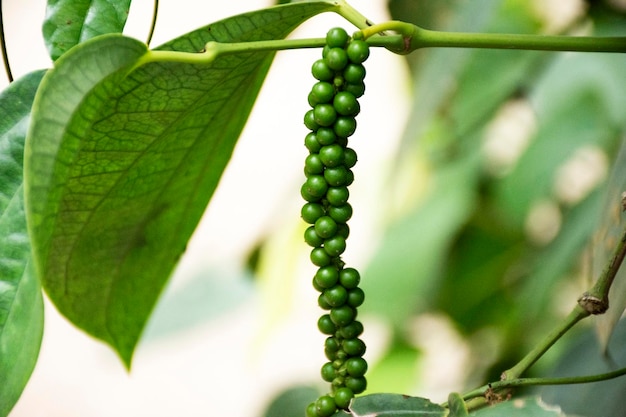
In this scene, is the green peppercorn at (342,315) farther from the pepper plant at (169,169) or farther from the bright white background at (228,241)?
the bright white background at (228,241)

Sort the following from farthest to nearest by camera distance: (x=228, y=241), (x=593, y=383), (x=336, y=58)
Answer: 1. (x=228, y=241)
2. (x=593, y=383)
3. (x=336, y=58)

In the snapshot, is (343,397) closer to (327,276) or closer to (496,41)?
(327,276)

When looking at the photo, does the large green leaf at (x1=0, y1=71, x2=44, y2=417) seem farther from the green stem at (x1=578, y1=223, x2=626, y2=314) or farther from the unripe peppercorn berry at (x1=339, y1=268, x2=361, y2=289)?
the green stem at (x1=578, y1=223, x2=626, y2=314)

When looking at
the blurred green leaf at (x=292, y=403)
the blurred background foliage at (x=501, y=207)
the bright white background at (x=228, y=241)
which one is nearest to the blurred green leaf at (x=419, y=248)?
the blurred background foliage at (x=501, y=207)

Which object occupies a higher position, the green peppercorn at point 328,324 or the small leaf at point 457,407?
the green peppercorn at point 328,324

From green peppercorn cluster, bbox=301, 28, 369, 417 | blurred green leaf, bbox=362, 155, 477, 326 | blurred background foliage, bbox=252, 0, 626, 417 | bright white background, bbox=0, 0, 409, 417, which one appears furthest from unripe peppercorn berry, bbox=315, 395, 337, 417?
bright white background, bbox=0, 0, 409, 417

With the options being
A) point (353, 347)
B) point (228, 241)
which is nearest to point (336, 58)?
point (353, 347)
